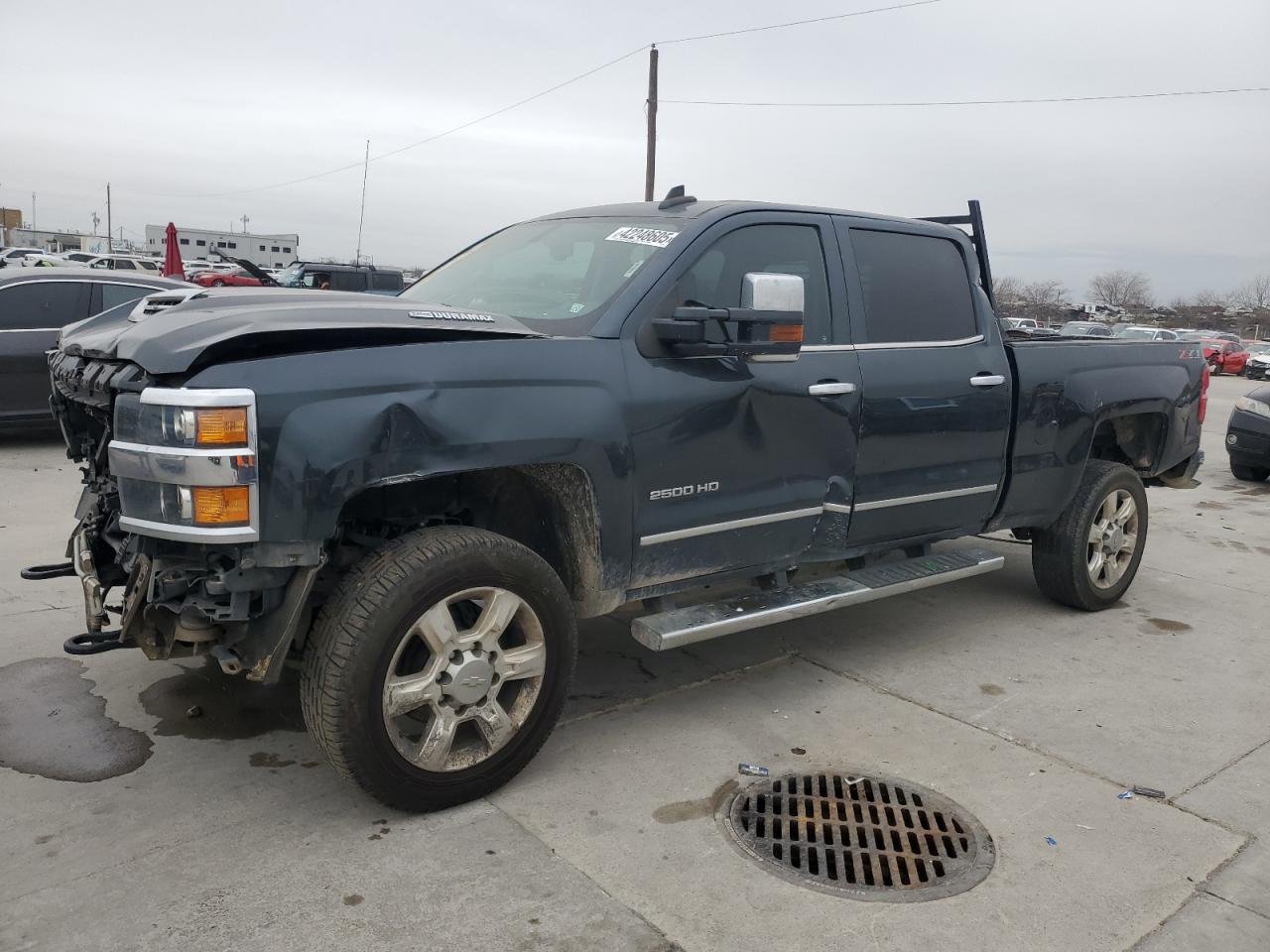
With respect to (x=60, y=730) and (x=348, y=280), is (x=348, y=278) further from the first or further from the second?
(x=60, y=730)

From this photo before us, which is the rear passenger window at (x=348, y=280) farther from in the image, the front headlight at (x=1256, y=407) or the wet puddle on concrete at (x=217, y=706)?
the wet puddle on concrete at (x=217, y=706)

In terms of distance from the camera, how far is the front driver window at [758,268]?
3.72m

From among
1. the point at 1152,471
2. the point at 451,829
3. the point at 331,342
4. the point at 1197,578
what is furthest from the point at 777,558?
the point at 1197,578

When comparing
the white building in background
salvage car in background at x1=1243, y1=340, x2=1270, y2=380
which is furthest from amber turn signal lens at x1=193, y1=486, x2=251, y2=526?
the white building in background

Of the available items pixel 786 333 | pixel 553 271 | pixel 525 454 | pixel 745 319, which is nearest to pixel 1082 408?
pixel 786 333

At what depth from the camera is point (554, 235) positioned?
4277mm

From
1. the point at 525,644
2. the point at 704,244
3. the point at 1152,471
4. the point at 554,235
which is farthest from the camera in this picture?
the point at 1152,471

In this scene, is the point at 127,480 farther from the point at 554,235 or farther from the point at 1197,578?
the point at 1197,578

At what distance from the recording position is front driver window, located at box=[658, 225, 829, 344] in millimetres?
3723

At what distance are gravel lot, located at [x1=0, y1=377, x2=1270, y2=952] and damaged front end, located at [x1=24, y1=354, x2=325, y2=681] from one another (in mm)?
530

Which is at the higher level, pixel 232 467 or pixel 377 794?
pixel 232 467

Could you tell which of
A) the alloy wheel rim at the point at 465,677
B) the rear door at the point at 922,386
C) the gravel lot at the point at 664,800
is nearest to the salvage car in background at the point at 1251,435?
the gravel lot at the point at 664,800

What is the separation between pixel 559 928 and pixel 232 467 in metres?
1.45

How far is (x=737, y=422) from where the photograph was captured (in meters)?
3.68
